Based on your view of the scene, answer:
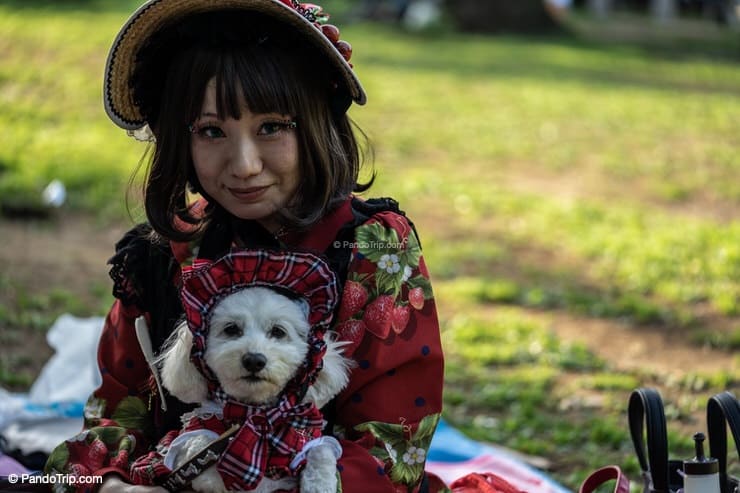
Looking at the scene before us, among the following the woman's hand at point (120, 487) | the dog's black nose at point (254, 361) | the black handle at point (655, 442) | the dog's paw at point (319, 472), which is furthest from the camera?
the black handle at point (655, 442)

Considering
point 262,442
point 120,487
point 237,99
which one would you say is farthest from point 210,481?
point 237,99

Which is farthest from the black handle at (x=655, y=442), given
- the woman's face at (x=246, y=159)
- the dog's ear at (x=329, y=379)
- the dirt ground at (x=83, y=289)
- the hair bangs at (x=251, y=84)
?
the dirt ground at (x=83, y=289)

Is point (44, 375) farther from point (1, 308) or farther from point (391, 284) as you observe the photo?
point (391, 284)

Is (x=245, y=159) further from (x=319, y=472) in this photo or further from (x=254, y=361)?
(x=319, y=472)

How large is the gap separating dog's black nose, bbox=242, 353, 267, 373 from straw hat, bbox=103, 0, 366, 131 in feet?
2.38

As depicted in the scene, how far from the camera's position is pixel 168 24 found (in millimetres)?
2400

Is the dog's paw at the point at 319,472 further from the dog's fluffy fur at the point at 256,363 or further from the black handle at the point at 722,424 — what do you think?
the black handle at the point at 722,424

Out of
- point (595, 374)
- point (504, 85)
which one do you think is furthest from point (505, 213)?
point (504, 85)

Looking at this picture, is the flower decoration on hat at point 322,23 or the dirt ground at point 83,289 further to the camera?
the dirt ground at point 83,289

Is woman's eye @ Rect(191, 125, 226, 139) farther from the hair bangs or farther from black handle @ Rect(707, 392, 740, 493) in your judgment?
black handle @ Rect(707, 392, 740, 493)

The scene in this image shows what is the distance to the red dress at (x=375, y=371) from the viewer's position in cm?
227

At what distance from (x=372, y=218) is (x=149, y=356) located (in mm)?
605

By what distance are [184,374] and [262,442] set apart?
0.21 meters

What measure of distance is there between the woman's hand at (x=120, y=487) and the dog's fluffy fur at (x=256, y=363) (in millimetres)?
95
